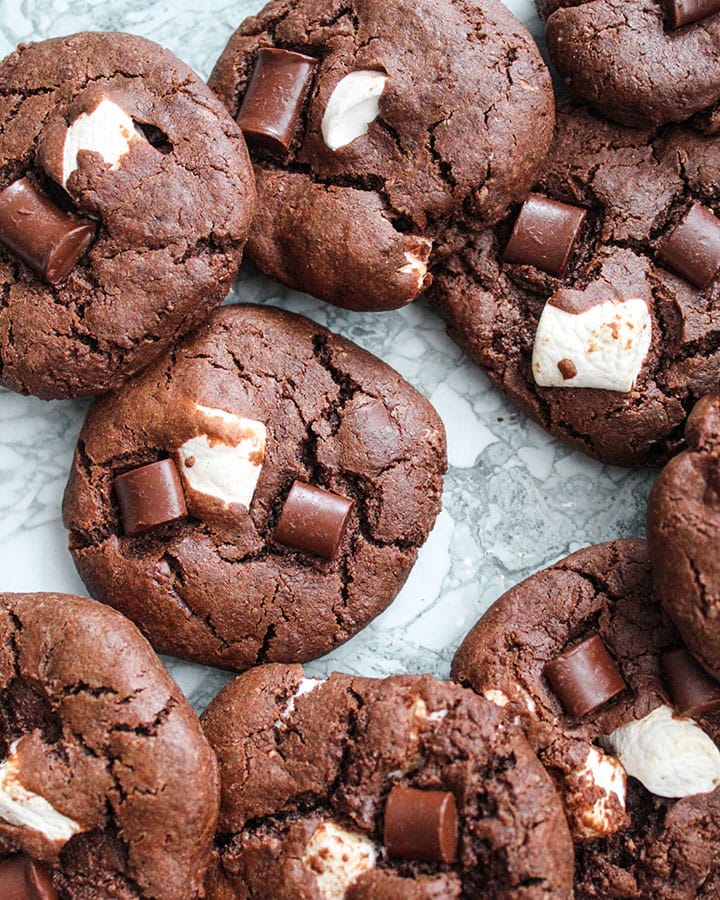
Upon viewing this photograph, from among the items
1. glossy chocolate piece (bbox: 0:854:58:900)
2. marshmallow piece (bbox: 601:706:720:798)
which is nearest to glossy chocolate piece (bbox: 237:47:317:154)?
marshmallow piece (bbox: 601:706:720:798)

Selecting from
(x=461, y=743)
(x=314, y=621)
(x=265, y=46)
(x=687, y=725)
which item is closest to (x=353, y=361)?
(x=314, y=621)

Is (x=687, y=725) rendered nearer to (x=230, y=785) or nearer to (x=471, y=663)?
(x=471, y=663)

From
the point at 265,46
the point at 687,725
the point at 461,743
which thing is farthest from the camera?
the point at 265,46

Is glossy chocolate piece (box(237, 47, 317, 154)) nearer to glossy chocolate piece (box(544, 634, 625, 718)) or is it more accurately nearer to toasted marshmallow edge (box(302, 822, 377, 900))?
glossy chocolate piece (box(544, 634, 625, 718))

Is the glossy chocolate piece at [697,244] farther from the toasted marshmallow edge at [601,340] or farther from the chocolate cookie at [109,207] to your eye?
the chocolate cookie at [109,207]

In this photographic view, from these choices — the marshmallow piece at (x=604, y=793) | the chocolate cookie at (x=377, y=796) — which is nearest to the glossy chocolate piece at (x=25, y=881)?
the chocolate cookie at (x=377, y=796)
